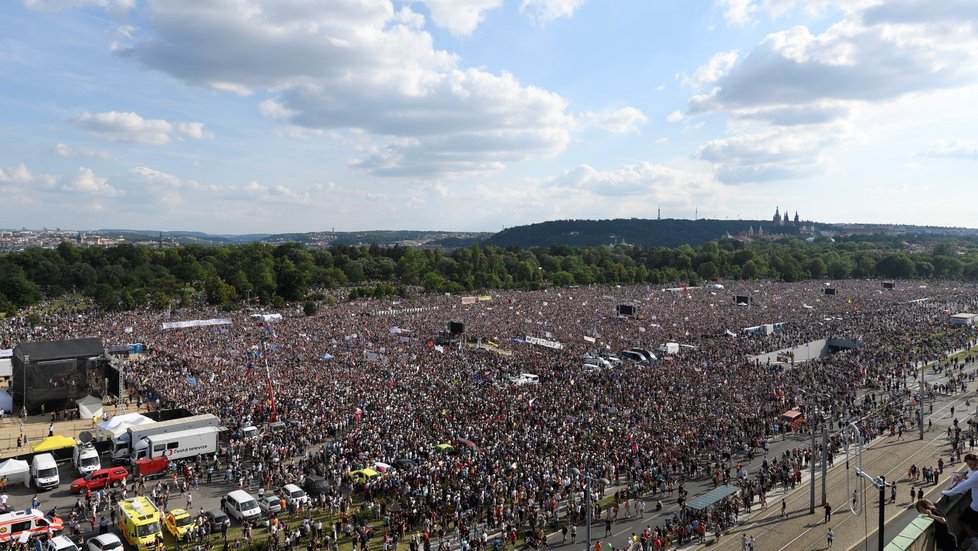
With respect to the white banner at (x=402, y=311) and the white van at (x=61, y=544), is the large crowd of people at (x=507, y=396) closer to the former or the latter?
the white banner at (x=402, y=311)

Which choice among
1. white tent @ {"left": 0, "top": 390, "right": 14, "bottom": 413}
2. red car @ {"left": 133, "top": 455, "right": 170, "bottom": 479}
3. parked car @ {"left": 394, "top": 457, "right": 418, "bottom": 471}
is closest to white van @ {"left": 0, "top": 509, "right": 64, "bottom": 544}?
red car @ {"left": 133, "top": 455, "right": 170, "bottom": 479}

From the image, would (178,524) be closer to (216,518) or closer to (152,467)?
(216,518)

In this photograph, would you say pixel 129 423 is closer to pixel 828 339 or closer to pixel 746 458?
pixel 746 458

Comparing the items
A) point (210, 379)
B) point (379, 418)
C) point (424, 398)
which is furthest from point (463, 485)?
point (210, 379)

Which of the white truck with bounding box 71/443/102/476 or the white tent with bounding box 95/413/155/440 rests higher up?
the white tent with bounding box 95/413/155/440

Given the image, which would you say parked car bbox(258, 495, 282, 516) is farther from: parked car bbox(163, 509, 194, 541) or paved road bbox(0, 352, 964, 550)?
parked car bbox(163, 509, 194, 541)
